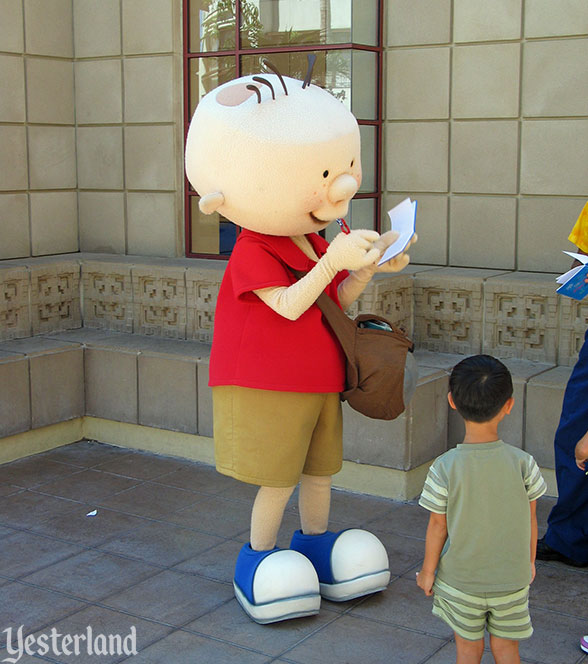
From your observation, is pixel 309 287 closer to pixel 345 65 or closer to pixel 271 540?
pixel 271 540

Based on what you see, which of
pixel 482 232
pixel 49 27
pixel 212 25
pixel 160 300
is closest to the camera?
pixel 482 232

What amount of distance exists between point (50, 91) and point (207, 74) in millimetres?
1089

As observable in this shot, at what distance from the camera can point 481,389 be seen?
2664 millimetres

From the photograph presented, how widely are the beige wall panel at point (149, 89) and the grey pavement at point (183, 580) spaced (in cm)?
238

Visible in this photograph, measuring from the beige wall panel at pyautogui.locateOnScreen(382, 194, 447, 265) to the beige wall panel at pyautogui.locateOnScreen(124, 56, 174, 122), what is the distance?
1.70 m

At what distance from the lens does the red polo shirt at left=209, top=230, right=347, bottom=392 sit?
338 cm

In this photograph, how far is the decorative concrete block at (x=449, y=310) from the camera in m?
5.19

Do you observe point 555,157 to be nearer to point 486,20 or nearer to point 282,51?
point 486,20

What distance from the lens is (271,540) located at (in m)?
3.65

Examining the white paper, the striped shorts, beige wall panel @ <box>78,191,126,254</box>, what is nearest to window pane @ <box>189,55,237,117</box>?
beige wall panel @ <box>78,191,126,254</box>

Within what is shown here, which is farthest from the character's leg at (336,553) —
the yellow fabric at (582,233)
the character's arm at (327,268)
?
the yellow fabric at (582,233)

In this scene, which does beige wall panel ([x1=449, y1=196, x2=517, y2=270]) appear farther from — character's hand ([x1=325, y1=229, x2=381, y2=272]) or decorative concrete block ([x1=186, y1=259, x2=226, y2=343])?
character's hand ([x1=325, y1=229, x2=381, y2=272])

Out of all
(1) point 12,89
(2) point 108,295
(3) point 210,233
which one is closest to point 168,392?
(2) point 108,295

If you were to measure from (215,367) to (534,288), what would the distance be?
7.07ft
